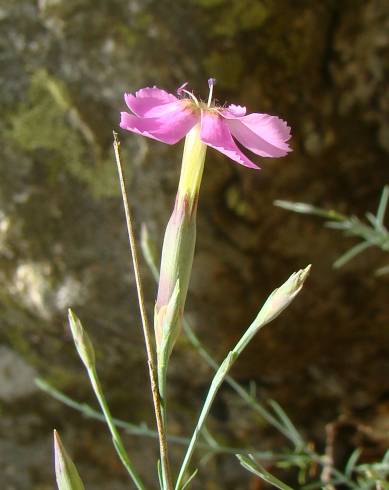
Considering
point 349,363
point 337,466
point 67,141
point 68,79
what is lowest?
point 337,466

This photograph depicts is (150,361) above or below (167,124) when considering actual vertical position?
→ below

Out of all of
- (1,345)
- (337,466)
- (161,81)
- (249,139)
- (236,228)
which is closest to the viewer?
(249,139)

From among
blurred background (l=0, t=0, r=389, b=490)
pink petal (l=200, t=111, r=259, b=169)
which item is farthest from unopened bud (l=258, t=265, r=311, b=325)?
blurred background (l=0, t=0, r=389, b=490)

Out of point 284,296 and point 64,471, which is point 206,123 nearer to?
point 284,296

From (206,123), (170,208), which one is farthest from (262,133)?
(170,208)

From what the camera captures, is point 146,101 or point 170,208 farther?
point 170,208

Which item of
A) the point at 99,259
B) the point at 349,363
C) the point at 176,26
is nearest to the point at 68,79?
the point at 176,26

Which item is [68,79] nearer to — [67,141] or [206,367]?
[67,141]

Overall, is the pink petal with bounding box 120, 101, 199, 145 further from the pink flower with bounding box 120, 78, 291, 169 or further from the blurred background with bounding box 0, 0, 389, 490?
the blurred background with bounding box 0, 0, 389, 490
